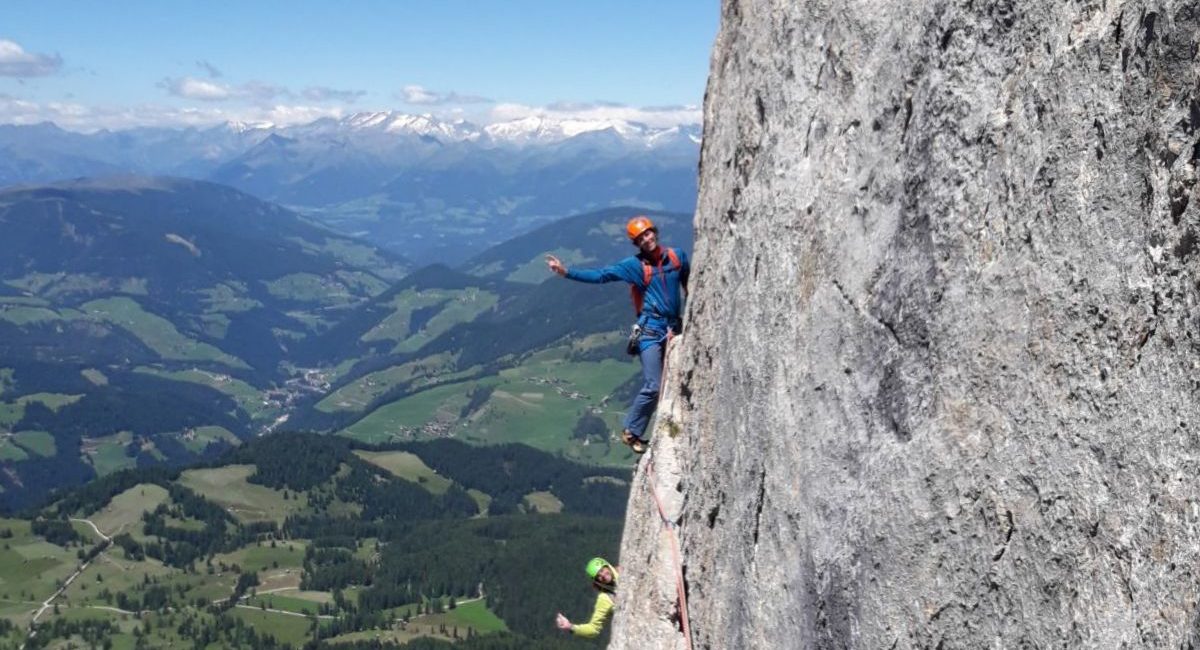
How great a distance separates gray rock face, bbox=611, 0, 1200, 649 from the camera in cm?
585

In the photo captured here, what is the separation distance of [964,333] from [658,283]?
→ 863 centimetres

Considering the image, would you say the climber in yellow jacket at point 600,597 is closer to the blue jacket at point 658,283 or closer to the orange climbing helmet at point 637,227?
the blue jacket at point 658,283

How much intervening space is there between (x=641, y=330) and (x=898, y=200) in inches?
313

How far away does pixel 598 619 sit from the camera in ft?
58.3

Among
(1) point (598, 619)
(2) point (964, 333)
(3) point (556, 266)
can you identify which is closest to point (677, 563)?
(1) point (598, 619)

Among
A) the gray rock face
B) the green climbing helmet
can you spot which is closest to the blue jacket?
the gray rock face

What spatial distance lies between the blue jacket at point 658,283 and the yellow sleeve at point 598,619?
217 inches

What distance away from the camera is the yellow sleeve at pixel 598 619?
57.3 feet

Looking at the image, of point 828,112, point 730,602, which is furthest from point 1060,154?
point 730,602

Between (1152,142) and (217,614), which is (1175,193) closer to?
(1152,142)

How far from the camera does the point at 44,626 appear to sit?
164 meters

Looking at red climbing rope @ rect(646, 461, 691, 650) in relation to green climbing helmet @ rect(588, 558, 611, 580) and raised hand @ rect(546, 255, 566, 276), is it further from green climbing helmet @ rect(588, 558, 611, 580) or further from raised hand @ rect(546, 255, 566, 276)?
green climbing helmet @ rect(588, 558, 611, 580)

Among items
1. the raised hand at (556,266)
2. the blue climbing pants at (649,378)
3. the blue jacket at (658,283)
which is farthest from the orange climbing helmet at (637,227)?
the blue climbing pants at (649,378)

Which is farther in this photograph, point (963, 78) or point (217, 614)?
point (217, 614)
